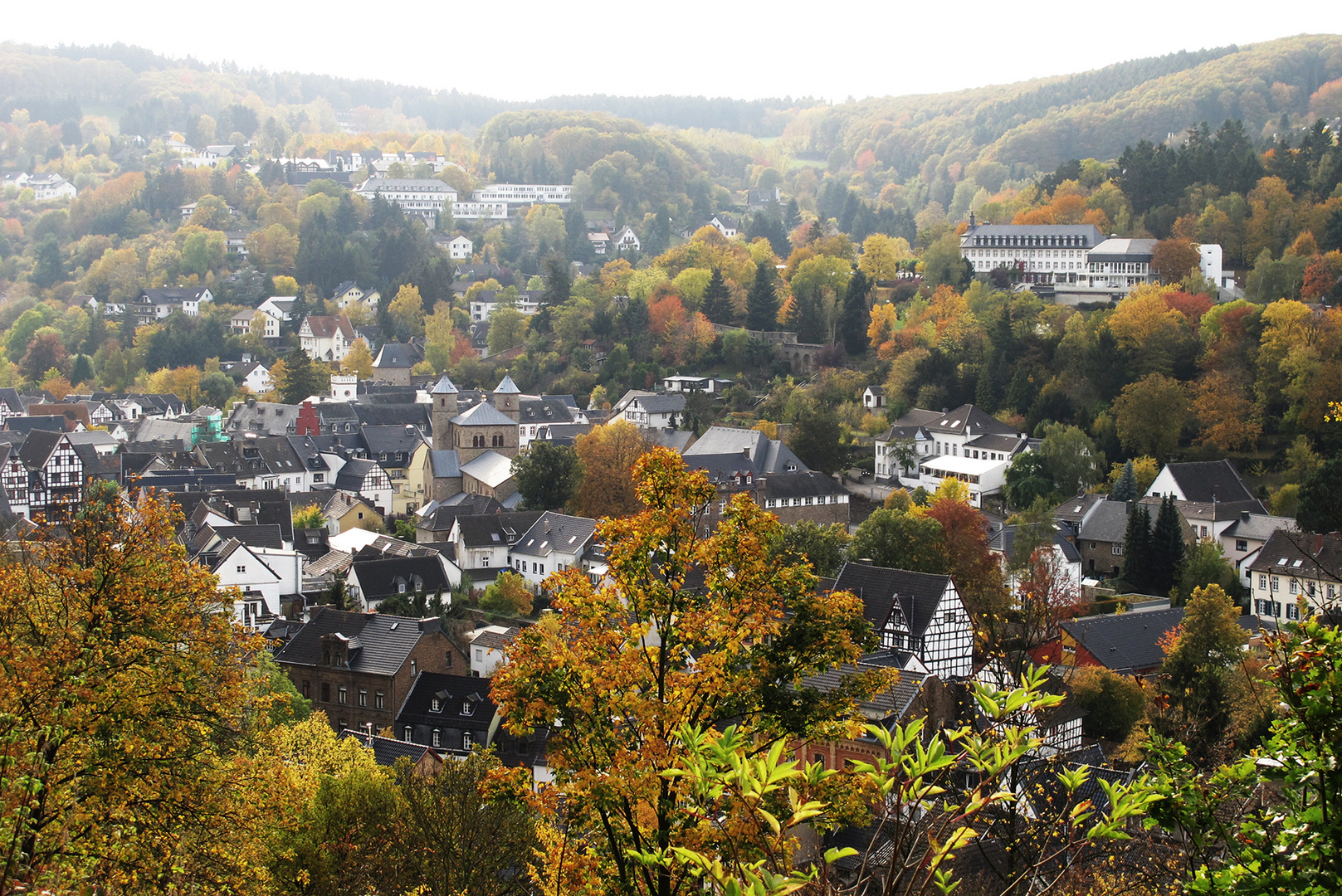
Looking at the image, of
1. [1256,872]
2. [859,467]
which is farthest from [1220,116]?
[1256,872]

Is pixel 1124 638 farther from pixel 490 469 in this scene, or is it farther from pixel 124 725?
pixel 490 469

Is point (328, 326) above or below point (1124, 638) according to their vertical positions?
above

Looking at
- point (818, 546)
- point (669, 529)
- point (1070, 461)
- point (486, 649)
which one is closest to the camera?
point (669, 529)

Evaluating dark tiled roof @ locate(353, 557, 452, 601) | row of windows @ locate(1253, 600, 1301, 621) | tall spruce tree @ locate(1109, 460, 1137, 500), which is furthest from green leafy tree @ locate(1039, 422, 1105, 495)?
dark tiled roof @ locate(353, 557, 452, 601)

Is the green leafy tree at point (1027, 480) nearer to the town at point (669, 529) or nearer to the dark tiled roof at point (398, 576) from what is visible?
the town at point (669, 529)

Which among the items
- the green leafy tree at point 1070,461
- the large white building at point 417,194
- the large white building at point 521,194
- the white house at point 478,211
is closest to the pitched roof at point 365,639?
the green leafy tree at point 1070,461

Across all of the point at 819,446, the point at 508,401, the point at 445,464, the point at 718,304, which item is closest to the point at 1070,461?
the point at 819,446

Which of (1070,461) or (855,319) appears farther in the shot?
(855,319)
